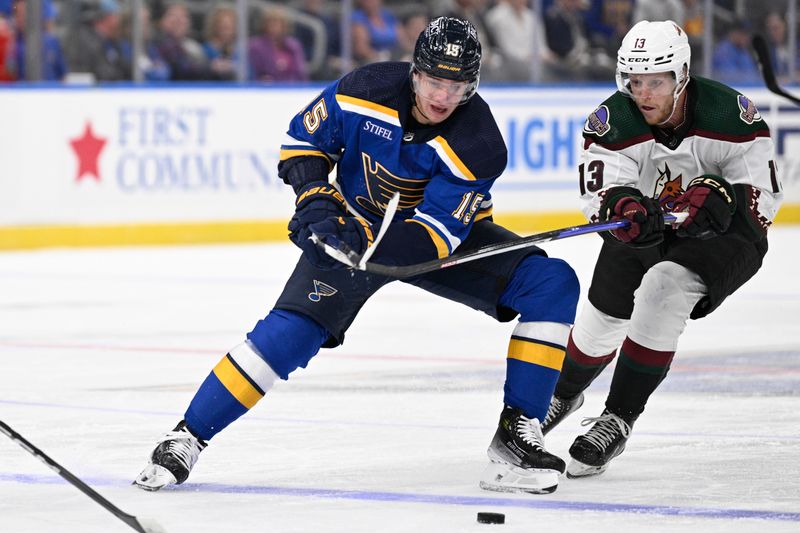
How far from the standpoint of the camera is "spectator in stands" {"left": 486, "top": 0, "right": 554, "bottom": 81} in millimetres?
11609

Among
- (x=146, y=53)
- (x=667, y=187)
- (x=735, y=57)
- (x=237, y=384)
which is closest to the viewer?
(x=237, y=384)

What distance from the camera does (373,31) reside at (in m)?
11.3

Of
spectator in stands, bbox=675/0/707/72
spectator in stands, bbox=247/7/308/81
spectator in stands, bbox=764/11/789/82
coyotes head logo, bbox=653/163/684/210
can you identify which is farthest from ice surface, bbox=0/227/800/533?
spectator in stands, bbox=764/11/789/82

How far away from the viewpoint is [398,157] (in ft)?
13.2

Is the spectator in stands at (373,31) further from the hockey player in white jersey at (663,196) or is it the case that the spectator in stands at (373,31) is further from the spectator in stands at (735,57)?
the hockey player in white jersey at (663,196)

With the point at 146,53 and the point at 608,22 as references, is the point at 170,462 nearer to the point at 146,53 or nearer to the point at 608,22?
the point at 146,53

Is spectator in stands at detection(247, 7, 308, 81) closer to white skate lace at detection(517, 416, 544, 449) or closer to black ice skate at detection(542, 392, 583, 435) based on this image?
black ice skate at detection(542, 392, 583, 435)

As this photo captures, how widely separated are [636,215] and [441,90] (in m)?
0.53

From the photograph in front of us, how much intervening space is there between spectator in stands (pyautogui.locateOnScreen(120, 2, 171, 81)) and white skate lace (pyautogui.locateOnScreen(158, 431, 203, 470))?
665 cm

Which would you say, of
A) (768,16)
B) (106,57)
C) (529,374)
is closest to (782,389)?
(529,374)

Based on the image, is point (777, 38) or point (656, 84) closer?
point (656, 84)

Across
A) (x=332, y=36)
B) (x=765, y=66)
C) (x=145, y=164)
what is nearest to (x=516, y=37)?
(x=332, y=36)

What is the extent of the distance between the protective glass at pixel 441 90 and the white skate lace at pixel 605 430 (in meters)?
0.86

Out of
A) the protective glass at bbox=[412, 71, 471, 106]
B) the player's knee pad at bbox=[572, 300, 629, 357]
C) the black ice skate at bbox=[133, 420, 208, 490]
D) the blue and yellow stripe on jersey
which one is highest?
the protective glass at bbox=[412, 71, 471, 106]
